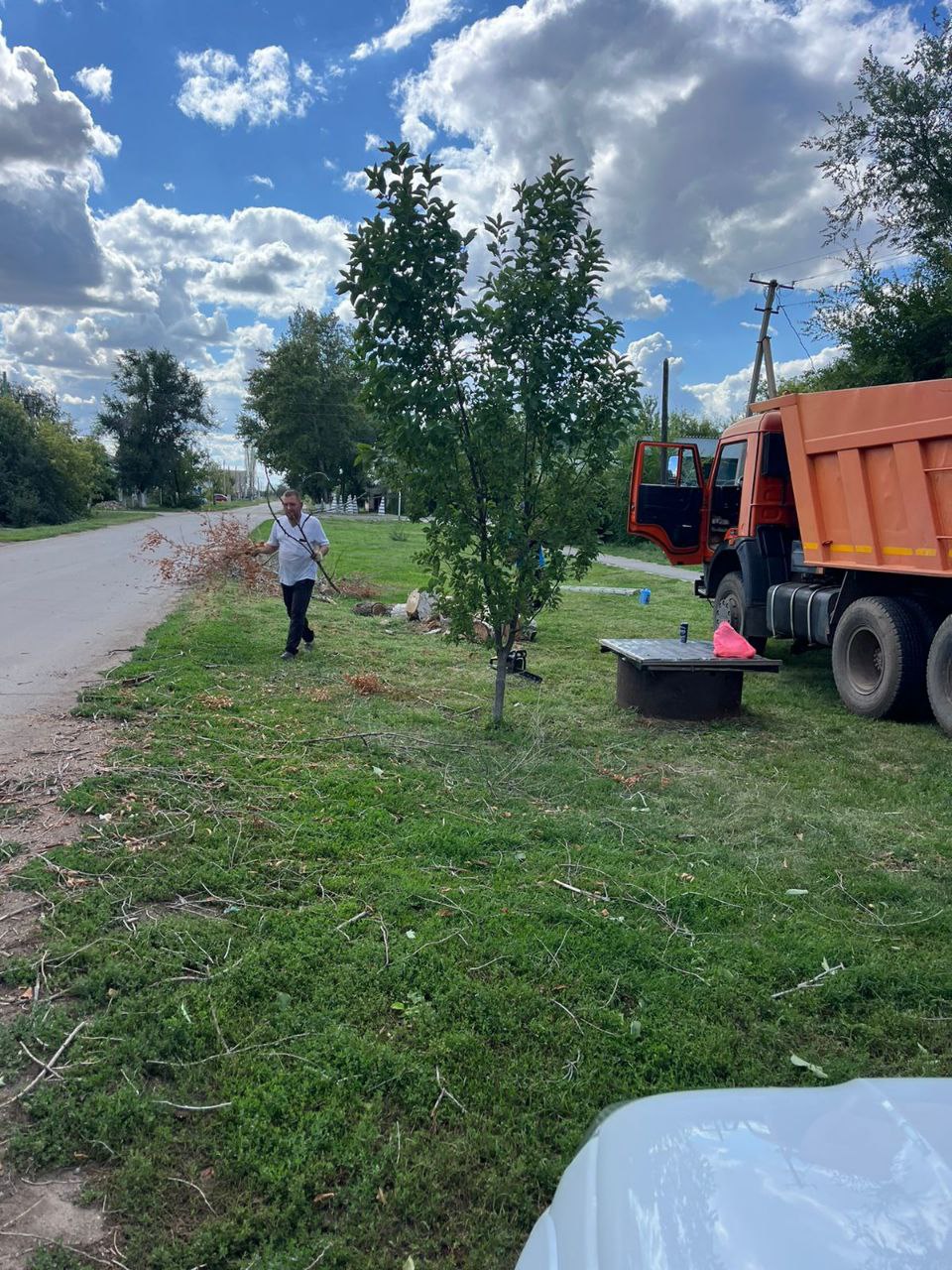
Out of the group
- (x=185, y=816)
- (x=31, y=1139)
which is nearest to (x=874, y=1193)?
(x=31, y=1139)

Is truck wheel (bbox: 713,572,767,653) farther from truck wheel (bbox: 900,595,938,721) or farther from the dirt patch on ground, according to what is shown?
the dirt patch on ground

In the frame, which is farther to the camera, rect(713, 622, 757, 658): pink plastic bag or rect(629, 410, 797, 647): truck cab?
rect(629, 410, 797, 647): truck cab

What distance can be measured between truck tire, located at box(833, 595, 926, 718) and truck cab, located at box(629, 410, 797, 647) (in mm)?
1564

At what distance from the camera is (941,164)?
19.5m

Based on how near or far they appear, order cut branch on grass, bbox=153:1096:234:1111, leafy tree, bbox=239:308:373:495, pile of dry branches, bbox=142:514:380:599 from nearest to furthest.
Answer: cut branch on grass, bbox=153:1096:234:1111, pile of dry branches, bbox=142:514:380:599, leafy tree, bbox=239:308:373:495

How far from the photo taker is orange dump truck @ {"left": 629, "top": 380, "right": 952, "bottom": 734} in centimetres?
715

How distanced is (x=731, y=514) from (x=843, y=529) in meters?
2.73

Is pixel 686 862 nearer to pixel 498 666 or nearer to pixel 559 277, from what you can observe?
pixel 498 666

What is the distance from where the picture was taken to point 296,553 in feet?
30.8

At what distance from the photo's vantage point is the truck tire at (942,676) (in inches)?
280

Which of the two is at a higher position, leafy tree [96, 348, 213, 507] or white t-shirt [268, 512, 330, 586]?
leafy tree [96, 348, 213, 507]

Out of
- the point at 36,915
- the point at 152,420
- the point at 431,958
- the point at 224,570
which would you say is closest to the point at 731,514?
the point at 224,570

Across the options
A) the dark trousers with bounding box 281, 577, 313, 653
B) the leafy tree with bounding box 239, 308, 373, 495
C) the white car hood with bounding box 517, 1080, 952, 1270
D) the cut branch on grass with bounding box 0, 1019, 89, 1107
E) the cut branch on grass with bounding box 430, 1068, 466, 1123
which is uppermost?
the leafy tree with bounding box 239, 308, 373, 495

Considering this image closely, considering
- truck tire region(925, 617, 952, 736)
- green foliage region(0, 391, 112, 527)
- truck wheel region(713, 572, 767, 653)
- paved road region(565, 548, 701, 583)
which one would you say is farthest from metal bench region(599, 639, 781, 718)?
green foliage region(0, 391, 112, 527)
